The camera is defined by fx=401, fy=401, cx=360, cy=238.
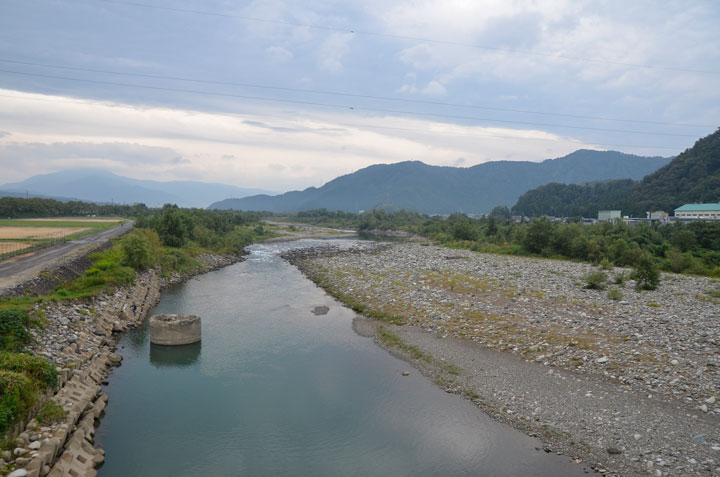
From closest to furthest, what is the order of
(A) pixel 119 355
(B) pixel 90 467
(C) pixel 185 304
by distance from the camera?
1. (B) pixel 90 467
2. (A) pixel 119 355
3. (C) pixel 185 304

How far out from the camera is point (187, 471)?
35.6ft

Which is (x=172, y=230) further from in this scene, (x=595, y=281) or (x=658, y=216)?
(x=658, y=216)

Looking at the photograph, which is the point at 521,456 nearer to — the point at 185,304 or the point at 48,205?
the point at 185,304

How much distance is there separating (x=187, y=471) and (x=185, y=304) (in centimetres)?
1934

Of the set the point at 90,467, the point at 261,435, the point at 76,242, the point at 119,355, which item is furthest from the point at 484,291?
the point at 76,242

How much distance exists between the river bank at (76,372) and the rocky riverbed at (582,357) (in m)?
12.1

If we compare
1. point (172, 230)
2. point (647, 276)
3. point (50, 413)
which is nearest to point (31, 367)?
point (50, 413)

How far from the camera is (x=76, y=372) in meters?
14.0

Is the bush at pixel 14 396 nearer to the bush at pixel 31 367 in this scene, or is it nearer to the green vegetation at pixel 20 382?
the green vegetation at pixel 20 382

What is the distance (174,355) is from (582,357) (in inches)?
715

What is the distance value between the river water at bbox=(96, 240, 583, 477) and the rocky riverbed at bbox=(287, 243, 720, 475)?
1.43m

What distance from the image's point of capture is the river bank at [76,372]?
961cm

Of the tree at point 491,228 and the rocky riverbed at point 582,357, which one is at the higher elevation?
the tree at point 491,228

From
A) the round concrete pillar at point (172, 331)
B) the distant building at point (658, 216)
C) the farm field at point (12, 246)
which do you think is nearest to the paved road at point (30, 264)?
the farm field at point (12, 246)
